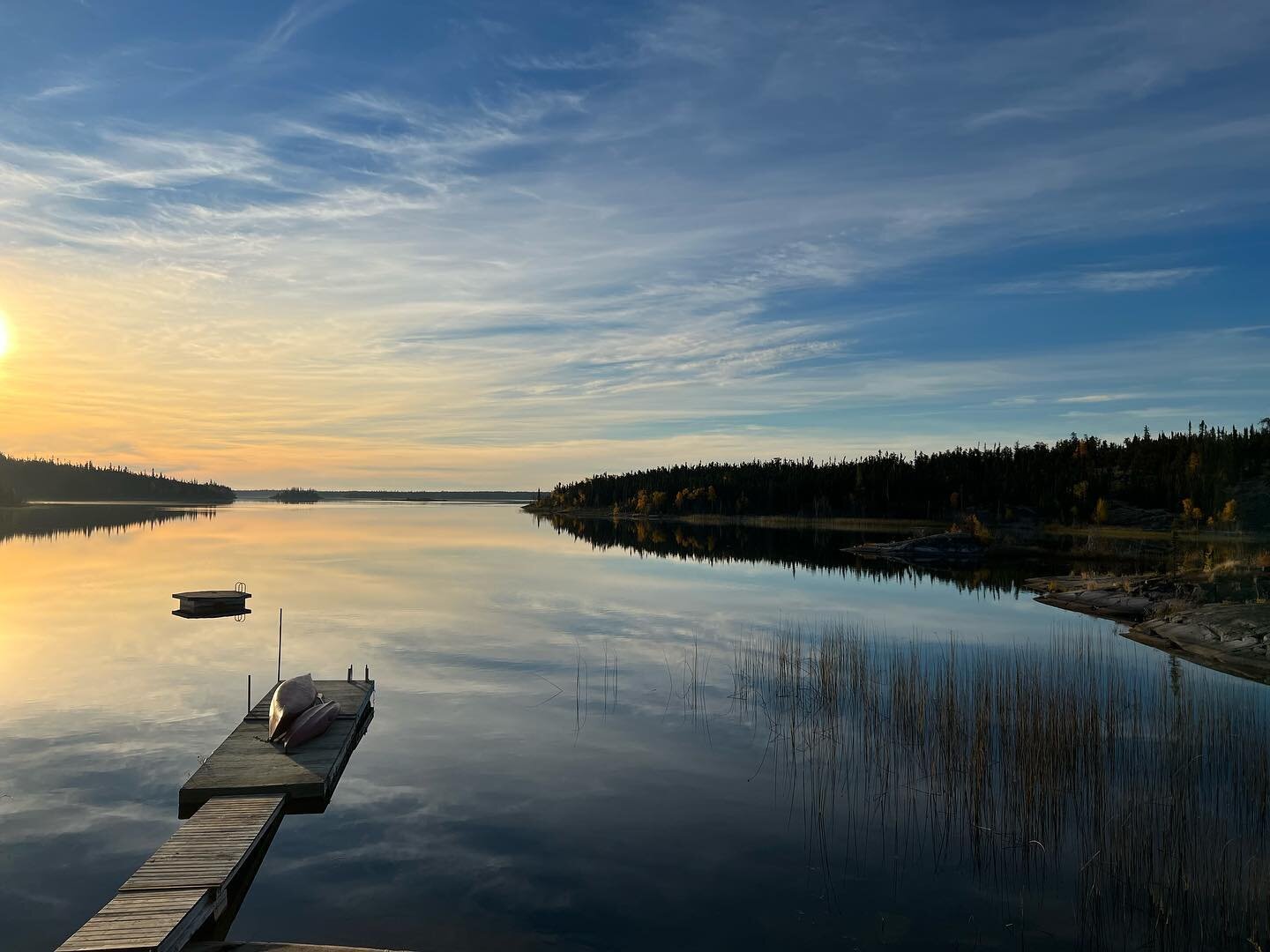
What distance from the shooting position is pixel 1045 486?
5128 inches

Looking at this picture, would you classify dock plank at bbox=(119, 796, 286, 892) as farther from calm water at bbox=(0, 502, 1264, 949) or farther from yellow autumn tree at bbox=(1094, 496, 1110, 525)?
yellow autumn tree at bbox=(1094, 496, 1110, 525)

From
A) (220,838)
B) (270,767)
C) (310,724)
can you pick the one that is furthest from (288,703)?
(220,838)

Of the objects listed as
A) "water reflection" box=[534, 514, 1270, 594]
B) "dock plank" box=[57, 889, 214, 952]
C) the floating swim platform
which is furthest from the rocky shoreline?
the floating swim platform

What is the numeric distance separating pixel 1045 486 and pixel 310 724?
13338 cm

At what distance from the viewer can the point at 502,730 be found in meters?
19.4

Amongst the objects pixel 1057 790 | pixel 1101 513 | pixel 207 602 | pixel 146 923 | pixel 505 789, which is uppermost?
pixel 1101 513

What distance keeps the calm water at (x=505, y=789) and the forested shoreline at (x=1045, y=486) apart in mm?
95527

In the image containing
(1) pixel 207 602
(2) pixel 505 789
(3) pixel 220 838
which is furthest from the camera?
(1) pixel 207 602

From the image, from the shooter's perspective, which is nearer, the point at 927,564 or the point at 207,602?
the point at 207,602

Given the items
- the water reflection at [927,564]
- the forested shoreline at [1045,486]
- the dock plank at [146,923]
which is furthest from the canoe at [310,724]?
the forested shoreline at [1045,486]

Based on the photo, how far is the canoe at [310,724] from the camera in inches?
662

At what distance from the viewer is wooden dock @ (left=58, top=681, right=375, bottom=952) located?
945 centimetres

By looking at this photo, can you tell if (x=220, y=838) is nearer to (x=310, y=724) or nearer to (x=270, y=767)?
(x=270, y=767)

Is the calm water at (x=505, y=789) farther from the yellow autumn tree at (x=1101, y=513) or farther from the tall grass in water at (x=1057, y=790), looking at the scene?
the yellow autumn tree at (x=1101, y=513)
